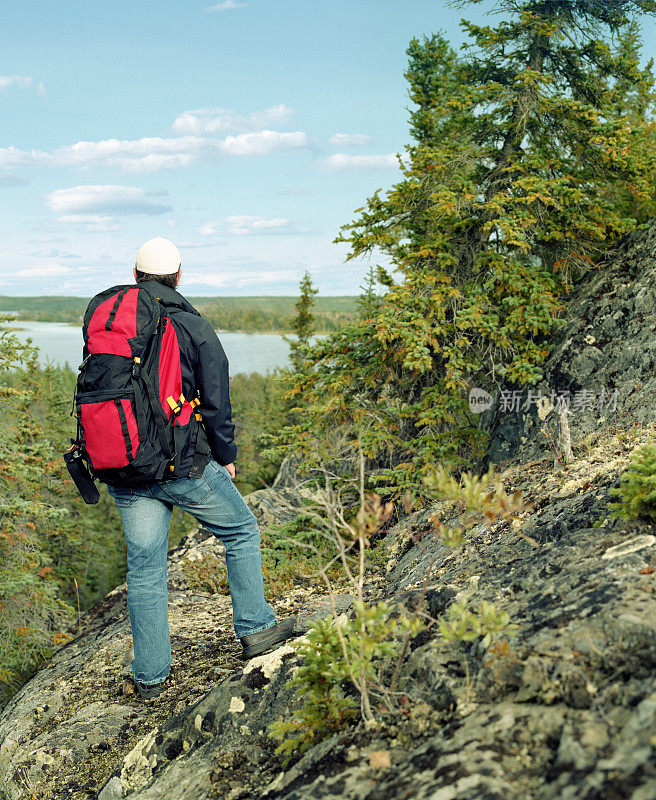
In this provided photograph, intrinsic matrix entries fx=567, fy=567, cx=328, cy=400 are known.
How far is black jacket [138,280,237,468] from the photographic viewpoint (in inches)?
145

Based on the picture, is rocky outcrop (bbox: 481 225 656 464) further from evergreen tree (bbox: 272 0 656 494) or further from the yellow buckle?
the yellow buckle

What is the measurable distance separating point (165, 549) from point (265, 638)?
3.12 feet

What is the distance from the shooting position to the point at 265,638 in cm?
402

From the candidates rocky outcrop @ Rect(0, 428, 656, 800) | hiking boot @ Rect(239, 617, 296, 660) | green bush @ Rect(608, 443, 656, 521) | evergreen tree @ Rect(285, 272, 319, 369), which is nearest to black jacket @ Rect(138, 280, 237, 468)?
hiking boot @ Rect(239, 617, 296, 660)

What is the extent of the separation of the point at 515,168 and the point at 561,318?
7.80ft

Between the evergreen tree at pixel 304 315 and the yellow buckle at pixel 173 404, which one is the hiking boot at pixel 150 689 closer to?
the yellow buckle at pixel 173 404

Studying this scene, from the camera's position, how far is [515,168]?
8.53 m

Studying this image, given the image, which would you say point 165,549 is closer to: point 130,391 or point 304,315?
point 130,391

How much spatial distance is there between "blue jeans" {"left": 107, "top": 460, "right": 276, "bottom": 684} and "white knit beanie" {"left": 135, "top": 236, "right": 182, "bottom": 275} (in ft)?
4.53

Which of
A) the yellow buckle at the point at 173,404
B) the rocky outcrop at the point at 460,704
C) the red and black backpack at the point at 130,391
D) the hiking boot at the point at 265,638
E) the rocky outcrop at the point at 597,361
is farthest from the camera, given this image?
the rocky outcrop at the point at 597,361

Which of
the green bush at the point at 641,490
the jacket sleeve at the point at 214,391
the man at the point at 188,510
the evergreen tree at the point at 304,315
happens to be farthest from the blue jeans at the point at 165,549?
the evergreen tree at the point at 304,315

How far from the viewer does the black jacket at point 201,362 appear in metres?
3.69

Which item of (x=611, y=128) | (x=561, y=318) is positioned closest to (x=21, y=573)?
(x=561, y=318)

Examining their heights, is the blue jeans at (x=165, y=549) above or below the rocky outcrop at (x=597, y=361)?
below
